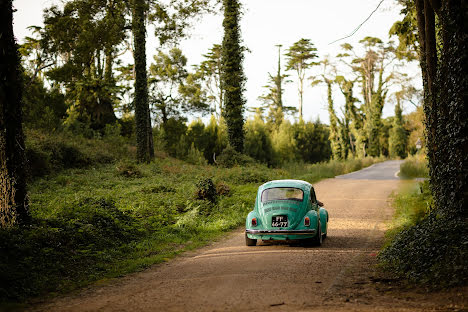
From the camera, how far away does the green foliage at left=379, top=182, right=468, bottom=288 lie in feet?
23.3

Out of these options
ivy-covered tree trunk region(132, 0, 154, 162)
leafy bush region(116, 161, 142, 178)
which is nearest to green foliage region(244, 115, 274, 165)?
ivy-covered tree trunk region(132, 0, 154, 162)

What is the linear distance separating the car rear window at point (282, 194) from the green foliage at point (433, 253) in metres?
2.79

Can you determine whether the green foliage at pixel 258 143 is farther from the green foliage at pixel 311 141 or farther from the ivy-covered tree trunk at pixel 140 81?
the ivy-covered tree trunk at pixel 140 81

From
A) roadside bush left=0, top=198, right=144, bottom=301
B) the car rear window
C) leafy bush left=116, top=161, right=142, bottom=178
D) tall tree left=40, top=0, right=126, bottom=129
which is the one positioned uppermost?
tall tree left=40, top=0, right=126, bottom=129

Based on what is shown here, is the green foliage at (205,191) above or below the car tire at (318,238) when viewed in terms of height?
above

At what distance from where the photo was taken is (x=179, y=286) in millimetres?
7762

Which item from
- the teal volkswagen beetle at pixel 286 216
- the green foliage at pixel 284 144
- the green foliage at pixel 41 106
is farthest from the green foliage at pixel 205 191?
the green foliage at pixel 284 144

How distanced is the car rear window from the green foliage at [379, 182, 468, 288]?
279cm

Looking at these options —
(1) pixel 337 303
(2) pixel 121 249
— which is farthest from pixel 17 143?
(1) pixel 337 303

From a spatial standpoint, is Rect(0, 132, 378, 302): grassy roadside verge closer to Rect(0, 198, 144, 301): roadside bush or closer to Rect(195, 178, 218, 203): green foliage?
Rect(0, 198, 144, 301): roadside bush

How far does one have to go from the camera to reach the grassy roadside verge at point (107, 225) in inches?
334

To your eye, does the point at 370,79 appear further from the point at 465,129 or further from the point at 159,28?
the point at 465,129

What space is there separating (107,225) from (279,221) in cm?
456

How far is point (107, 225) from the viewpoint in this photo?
12320 millimetres
